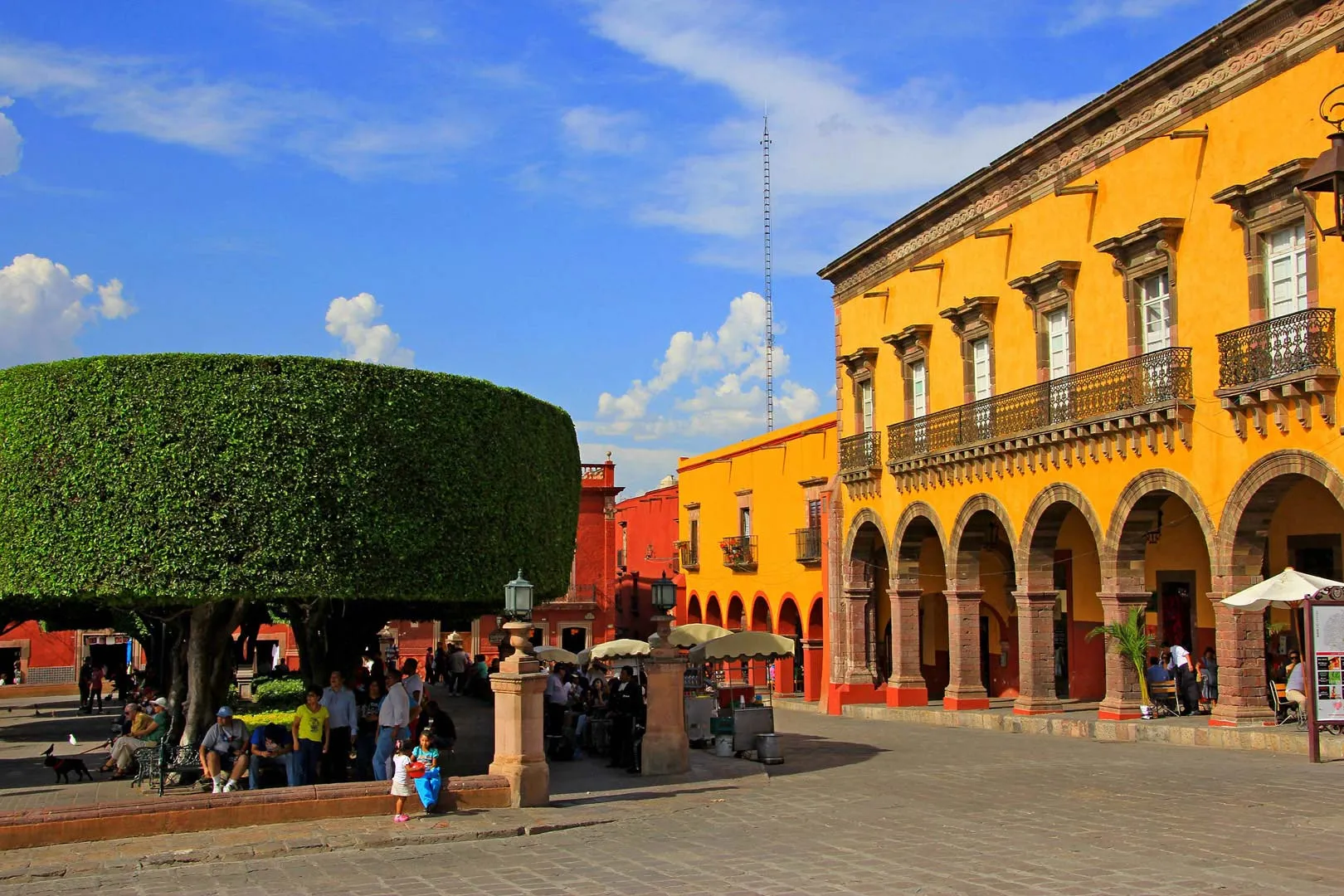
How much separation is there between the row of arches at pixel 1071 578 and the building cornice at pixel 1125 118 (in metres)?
5.65

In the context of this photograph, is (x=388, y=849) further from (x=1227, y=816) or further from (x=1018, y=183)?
(x=1018, y=183)

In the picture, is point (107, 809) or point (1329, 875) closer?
point (1329, 875)

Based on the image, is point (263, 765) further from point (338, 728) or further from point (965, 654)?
point (965, 654)

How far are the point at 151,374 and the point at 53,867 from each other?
6.00 meters

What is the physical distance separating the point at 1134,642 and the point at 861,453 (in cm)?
1136

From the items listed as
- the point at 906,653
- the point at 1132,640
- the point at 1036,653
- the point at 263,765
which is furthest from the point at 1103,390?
the point at 263,765

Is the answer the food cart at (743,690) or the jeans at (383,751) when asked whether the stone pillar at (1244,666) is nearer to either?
the food cart at (743,690)

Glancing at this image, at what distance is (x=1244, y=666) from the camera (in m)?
19.7

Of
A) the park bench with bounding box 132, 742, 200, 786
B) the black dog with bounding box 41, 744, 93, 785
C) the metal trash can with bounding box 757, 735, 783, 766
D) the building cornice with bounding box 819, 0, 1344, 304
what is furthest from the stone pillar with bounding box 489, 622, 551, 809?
the building cornice with bounding box 819, 0, 1344, 304

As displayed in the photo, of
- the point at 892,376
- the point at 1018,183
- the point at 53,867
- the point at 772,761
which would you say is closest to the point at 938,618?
the point at 892,376

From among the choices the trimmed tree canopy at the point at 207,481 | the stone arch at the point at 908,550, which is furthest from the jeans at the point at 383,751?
the stone arch at the point at 908,550

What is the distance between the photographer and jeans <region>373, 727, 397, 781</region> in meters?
15.7

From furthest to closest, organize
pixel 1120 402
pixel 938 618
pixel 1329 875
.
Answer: pixel 938 618, pixel 1120 402, pixel 1329 875

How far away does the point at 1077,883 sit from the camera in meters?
10.0
